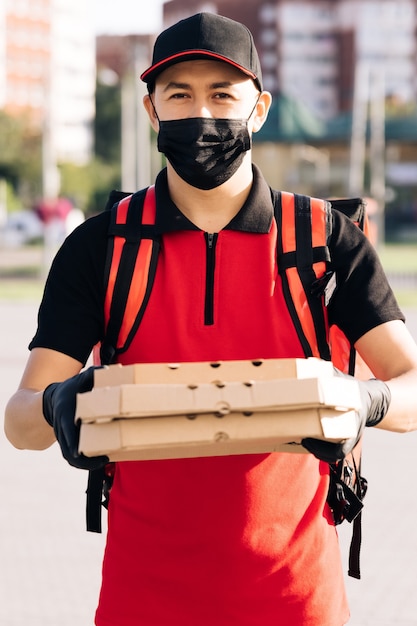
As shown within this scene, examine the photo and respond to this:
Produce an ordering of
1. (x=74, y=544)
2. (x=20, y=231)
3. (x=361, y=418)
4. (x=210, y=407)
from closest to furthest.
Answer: (x=210, y=407)
(x=361, y=418)
(x=74, y=544)
(x=20, y=231)

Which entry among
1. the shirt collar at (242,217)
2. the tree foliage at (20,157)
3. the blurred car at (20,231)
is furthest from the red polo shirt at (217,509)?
the tree foliage at (20,157)

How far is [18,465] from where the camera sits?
845cm

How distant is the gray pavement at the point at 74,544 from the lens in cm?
545

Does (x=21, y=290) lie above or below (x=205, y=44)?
below

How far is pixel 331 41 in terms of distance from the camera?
12531 centimetres

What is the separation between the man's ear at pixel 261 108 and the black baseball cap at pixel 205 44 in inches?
7.0

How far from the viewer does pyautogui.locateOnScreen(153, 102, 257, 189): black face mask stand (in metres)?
2.61

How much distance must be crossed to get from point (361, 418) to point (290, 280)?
1.51 feet

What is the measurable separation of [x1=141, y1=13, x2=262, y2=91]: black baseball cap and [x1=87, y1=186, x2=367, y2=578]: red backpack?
284 millimetres

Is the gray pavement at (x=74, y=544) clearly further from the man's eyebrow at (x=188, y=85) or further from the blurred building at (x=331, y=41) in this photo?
the blurred building at (x=331, y=41)

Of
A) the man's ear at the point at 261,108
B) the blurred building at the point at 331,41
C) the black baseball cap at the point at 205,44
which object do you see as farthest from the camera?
the blurred building at the point at 331,41

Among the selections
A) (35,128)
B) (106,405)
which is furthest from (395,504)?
(35,128)

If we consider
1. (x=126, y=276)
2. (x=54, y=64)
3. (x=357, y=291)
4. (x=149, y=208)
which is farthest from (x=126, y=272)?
(x=54, y=64)

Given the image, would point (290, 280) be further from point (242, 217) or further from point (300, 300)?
point (242, 217)
